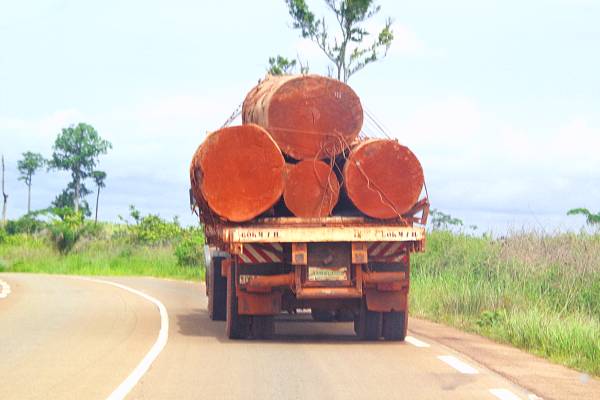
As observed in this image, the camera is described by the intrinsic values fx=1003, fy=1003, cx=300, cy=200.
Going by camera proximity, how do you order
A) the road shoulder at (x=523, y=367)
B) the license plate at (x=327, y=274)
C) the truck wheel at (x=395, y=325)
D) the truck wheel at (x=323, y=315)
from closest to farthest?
the road shoulder at (x=523, y=367), the license plate at (x=327, y=274), the truck wheel at (x=395, y=325), the truck wheel at (x=323, y=315)

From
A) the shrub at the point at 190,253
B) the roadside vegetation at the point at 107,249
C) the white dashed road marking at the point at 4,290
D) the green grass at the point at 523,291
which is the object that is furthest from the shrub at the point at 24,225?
the green grass at the point at 523,291

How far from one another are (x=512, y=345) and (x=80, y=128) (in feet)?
223

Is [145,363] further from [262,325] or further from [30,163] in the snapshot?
[30,163]

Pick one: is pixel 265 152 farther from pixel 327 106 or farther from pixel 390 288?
pixel 390 288

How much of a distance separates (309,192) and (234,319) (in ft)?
6.75

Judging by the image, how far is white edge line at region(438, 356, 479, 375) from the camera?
10919 mm

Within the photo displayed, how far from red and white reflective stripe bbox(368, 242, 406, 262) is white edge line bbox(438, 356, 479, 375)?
2.08 metres

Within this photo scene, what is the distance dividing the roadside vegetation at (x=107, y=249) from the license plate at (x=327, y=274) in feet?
73.7

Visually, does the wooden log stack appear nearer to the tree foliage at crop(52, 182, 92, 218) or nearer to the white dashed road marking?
the white dashed road marking

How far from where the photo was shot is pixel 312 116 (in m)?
14.3

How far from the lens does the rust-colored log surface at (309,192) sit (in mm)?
13953

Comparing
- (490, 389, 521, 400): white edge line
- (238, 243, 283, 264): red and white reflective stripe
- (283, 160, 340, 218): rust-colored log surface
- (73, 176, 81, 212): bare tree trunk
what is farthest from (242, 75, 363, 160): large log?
(73, 176, 81, 212): bare tree trunk

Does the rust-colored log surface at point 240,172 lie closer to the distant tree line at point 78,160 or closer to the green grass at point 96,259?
the green grass at point 96,259

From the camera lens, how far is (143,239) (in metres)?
50.8
